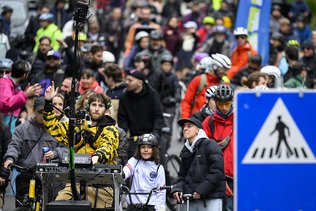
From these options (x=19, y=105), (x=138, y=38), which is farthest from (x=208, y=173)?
(x=138, y=38)

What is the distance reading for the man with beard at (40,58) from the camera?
19156 mm

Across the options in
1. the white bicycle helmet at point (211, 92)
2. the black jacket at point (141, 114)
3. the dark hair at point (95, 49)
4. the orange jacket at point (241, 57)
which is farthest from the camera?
the orange jacket at point (241, 57)

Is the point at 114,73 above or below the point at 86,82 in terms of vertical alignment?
above

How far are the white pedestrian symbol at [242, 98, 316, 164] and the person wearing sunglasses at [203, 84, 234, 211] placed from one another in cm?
587

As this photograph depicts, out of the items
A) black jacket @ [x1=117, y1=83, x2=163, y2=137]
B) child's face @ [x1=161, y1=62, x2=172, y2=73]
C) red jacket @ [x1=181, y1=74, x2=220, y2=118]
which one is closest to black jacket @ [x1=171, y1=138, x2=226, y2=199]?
black jacket @ [x1=117, y1=83, x2=163, y2=137]

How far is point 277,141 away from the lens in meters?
7.56

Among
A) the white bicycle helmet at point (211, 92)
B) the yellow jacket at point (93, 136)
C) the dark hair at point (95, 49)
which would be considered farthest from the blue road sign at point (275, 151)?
the dark hair at point (95, 49)

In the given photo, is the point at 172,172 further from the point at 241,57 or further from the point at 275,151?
the point at 275,151

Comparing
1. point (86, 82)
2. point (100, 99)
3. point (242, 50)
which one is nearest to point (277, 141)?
point (100, 99)

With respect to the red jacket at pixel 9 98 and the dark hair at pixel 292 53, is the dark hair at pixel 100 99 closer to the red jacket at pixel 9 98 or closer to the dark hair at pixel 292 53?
the red jacket at pixel 9 98

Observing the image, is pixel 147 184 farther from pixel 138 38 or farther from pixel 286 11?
pixel 286 11

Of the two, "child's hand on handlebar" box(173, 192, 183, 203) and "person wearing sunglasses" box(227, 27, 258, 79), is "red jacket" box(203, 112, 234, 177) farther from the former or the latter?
"person wearing sunglasses" box(227, 27, 258, 79)

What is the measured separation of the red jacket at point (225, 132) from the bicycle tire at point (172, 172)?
5.66 ft

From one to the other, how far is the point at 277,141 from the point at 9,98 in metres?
8.96
